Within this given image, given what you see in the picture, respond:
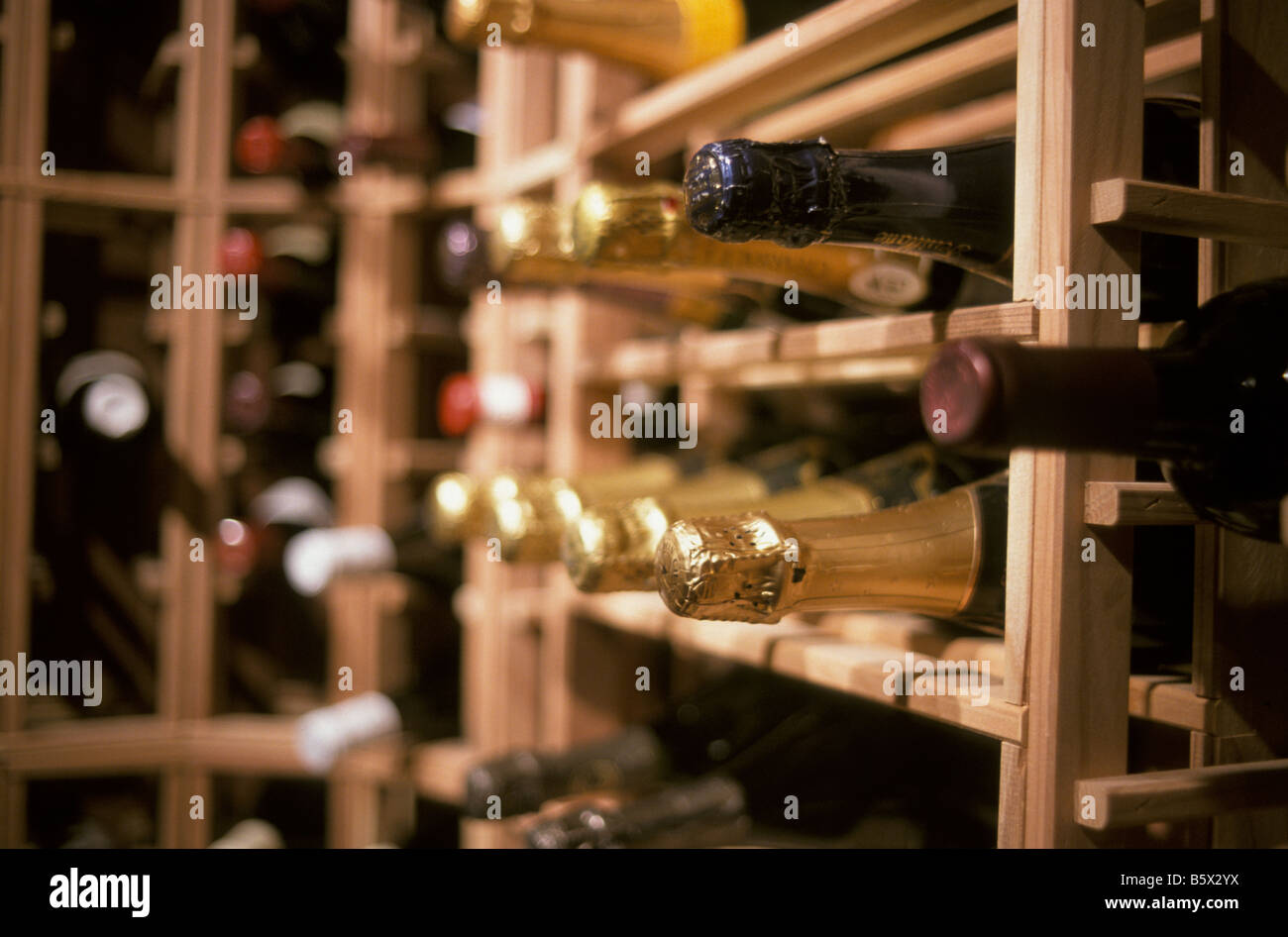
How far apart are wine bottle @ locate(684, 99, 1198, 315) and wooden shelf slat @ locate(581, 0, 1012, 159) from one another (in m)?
0.08

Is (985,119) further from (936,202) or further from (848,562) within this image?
(848,562)

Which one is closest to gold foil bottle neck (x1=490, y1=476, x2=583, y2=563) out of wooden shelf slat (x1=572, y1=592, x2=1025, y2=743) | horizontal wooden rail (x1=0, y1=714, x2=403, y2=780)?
wooden shelf slat (x1=572, y1=592, x2=1025, y2=743)

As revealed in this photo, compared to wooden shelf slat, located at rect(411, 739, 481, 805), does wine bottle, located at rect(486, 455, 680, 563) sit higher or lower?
higher

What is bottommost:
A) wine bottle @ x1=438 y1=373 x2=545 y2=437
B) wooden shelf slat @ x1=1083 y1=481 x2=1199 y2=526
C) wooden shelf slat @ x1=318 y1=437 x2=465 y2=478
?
wooden shelf slat @ x1=1083 y1=481 x2=1199 y2=526

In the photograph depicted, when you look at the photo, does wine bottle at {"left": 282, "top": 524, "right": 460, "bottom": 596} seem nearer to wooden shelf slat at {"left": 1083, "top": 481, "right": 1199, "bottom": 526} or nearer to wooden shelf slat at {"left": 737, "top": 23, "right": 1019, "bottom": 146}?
wooden shelf slat at {"left": 737, "top": 23, "right": 1019, "bottom": 146}

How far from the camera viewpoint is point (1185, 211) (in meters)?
0.44

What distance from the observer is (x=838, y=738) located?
86 centimetres

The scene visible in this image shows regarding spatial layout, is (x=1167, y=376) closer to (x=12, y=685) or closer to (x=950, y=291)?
(x=950, y=291)

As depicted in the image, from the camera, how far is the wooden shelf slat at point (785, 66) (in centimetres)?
57

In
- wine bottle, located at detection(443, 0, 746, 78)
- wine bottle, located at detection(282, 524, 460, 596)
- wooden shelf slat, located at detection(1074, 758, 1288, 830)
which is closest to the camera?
wooden shelf slat, located at detection(1074, 758, 1288, 830)

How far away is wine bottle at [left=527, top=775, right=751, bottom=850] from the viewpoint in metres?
0.63

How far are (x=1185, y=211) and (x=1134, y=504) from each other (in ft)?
0.47
